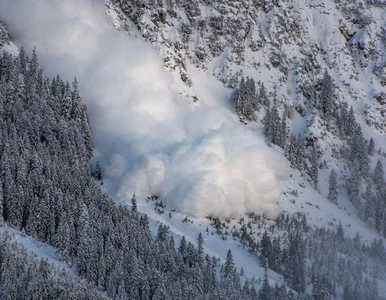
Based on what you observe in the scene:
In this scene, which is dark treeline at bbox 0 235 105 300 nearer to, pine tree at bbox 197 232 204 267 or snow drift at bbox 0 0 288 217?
pine tree at bbox 197 232 204 267

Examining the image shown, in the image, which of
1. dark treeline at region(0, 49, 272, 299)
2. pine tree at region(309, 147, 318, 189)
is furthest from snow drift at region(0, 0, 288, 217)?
dark treeline at region(0, 49, 272, 299)

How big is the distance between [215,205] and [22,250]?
63.2m

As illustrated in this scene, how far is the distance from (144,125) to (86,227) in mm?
61551

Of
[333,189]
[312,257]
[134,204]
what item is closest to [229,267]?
[134,204]

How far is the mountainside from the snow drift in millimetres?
442

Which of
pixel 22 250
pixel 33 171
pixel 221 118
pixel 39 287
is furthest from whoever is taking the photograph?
pixel 221 118

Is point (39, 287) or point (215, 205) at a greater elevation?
point (39, 287)

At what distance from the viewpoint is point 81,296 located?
9650cm

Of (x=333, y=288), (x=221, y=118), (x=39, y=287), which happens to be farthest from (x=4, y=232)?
(x=221, y=118)

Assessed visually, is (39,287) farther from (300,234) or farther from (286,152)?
(286,152)

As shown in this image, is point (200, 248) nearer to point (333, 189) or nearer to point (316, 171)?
point (333, 189)

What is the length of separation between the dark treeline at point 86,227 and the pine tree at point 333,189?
234ft

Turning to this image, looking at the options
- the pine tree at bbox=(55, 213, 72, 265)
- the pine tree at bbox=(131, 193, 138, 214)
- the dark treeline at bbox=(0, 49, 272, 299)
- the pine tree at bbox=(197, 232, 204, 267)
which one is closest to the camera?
the pine tree at bbox=(55, 213, 72, 265)

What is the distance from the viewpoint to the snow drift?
153 metres
